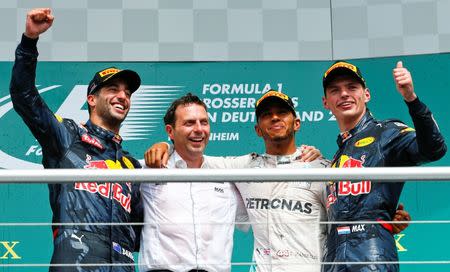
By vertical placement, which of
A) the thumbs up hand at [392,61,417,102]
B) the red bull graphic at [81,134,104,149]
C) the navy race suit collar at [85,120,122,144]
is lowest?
the red bull graphic at [81,134,104,149]

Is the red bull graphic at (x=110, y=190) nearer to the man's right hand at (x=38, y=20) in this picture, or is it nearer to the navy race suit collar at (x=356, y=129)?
the man's right hand at (x=38, y=20)

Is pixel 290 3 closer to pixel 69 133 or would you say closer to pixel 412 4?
pixel 412 4

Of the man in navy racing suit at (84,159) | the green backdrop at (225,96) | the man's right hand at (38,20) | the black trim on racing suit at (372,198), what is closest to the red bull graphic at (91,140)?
the man in navy racing suit at (84,159)

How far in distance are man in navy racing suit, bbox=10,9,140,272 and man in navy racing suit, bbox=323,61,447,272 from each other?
0.60 metres

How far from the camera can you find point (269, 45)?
480 cm

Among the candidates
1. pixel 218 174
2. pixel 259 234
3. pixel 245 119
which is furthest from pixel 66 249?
pixel 245 119

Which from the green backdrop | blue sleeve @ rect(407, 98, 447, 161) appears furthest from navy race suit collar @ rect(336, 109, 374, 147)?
the green backdrop

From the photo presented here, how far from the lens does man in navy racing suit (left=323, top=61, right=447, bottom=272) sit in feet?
9.21

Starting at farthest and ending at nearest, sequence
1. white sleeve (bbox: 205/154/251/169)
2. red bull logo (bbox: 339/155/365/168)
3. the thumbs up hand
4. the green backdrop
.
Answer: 1. the green backdrop
2. white sleeve (bbox: 205/154/251/169)
3. red bull logo (bbox: 339/155/365/168)
4. the thumbs up hand

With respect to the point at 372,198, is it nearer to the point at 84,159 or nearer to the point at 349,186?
the point at 349,186

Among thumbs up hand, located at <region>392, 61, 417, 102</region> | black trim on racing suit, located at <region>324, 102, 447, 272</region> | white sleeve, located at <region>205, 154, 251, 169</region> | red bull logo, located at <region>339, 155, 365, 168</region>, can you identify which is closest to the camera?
thumbs up hand, located at <region>392, 61, 417, 102</region>

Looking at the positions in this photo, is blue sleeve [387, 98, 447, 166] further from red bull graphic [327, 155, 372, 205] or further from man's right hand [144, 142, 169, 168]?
man's right hand [144, 142, 169, 168]

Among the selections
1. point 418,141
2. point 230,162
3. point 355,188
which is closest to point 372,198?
point 355,188

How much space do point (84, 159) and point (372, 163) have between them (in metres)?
0.85
